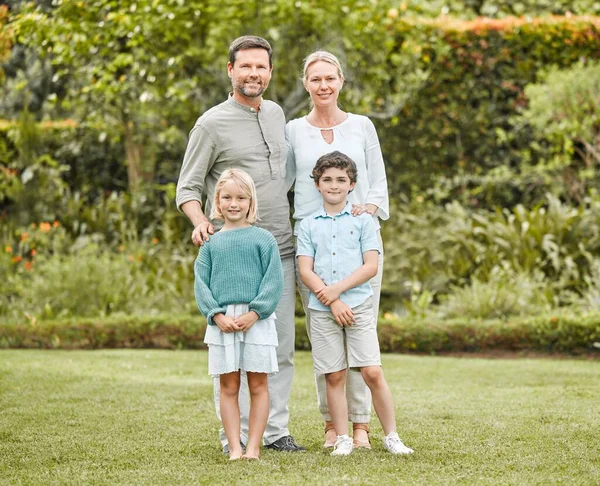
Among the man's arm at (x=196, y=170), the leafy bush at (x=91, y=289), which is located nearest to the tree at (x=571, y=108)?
the leafy bush at (x=91, y=289)

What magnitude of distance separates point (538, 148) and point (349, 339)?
7.54 metres

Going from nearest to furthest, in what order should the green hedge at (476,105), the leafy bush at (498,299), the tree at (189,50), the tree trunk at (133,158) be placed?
the leafy bush at (498,299)
the tree at (189,50)
the green hedge at (476,105)
the tree trunk at (133,158)

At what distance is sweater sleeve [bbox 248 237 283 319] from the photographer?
403 centimetres

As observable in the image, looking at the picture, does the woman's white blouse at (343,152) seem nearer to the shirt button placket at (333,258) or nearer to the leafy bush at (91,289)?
the shirt button placket at (333,258)

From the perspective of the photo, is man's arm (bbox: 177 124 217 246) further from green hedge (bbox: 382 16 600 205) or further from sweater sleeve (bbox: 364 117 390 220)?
green hedge (bbox: 382 16 600 205)

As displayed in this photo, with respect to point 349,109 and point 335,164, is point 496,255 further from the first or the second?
point 335,164

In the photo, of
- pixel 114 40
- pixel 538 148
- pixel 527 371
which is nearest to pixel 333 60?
pixel 527 371

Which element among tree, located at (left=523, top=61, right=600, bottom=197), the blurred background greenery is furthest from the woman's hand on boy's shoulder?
tree, located at (left=523, top=61, right=600, bottom=197)

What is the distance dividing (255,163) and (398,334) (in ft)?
13.4

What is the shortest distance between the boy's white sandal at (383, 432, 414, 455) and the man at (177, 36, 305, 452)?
0.42 metres

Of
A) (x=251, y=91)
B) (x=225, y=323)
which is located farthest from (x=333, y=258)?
(x=251, y=91)

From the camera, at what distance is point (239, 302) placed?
4070 mm

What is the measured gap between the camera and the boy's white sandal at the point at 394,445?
4145mm

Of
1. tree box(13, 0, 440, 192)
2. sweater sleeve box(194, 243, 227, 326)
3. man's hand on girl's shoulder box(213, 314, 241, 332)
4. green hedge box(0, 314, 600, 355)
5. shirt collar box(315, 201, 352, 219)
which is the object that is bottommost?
green hedge box(0, 314, 600, 355)
